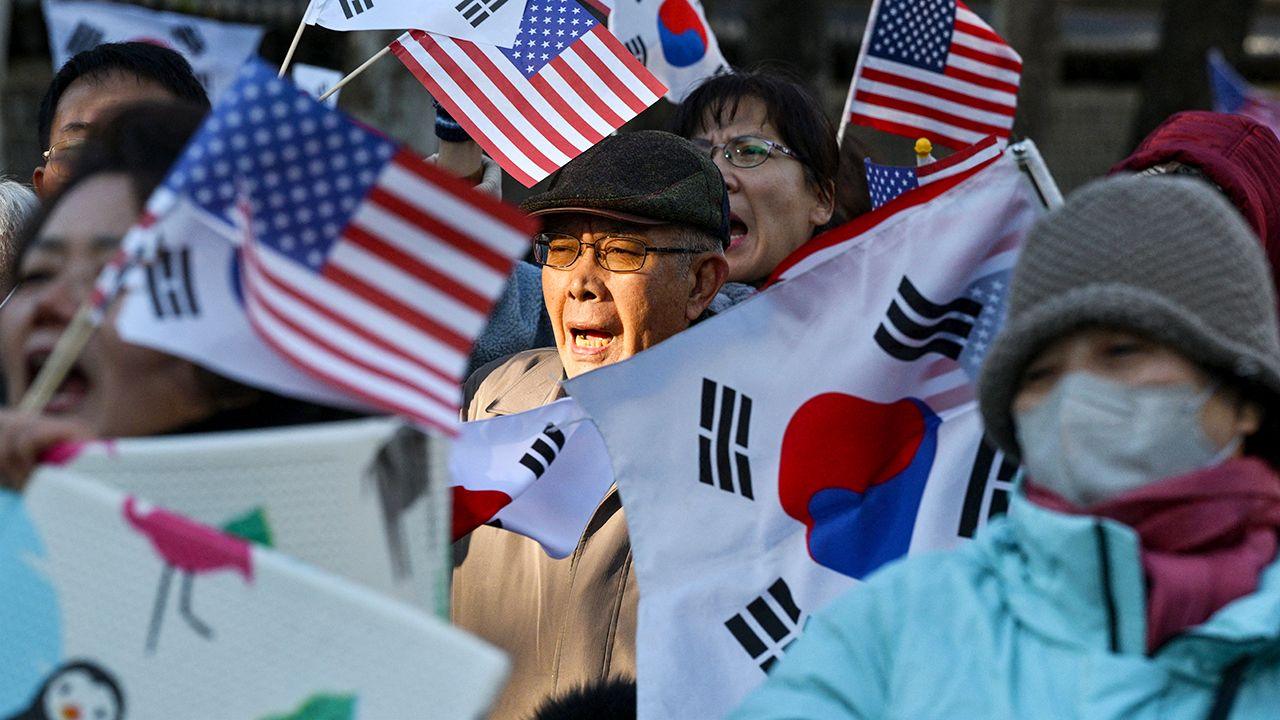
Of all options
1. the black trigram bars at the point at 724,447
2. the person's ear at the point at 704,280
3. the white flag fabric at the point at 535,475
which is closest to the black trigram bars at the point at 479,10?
the person's ear at the point at 704,280

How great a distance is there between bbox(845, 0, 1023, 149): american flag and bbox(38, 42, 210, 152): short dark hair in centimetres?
237

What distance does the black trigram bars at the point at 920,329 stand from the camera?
337cm

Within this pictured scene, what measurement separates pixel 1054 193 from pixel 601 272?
116cm

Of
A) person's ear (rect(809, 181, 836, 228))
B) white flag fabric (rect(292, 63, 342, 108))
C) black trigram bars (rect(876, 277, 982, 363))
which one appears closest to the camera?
black trigram bars (rect(876, 277, 982, 363))

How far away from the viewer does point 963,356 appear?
11.0ft

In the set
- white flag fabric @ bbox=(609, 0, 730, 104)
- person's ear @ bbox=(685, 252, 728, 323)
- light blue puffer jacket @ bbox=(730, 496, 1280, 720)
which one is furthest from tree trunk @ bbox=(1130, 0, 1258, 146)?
light blue puffer jacket @ bbox=(730, 496, 1280, 720)

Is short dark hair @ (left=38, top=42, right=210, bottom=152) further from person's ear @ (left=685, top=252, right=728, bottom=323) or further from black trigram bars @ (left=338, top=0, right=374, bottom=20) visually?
person's ear @ (left=685, top=252, right=728, bottom=323)

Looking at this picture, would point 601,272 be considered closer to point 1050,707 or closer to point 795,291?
point 795,291

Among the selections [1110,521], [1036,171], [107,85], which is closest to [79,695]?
[1110,521]

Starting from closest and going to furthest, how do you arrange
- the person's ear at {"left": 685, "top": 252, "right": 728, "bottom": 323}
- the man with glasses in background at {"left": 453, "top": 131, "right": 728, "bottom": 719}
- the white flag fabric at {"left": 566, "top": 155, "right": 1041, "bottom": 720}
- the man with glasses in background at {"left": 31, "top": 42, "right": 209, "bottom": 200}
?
the white flag fabric at {"left": 566, "top": 155, "right": 1041, "bottom": 720} → the man with glasses in background at {"left": 453, "top": 131, "right": 728, "bottom": 719} → the person's ear at {"left": 685, "top": 252, "right": 728, "bottom": 323} → the man with glasses in background at {"left": 31, "top": 42, "right": 209, "bottom": 200}

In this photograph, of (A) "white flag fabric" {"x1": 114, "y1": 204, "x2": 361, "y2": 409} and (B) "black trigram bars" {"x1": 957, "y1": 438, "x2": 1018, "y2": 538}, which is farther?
(B) "black trigram bars" {"x1": 957, "y1": 438, "x2": 1018, "y2": 538}

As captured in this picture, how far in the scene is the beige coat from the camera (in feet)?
11.9

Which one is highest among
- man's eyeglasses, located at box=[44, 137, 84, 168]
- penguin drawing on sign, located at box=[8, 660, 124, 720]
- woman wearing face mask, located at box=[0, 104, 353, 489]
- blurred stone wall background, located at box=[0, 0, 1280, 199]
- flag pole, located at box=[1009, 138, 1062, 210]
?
woman wearing face mask, located at box=[0, 104, 353, 489]

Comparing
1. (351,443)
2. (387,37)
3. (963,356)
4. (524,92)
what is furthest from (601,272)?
(387,37)
